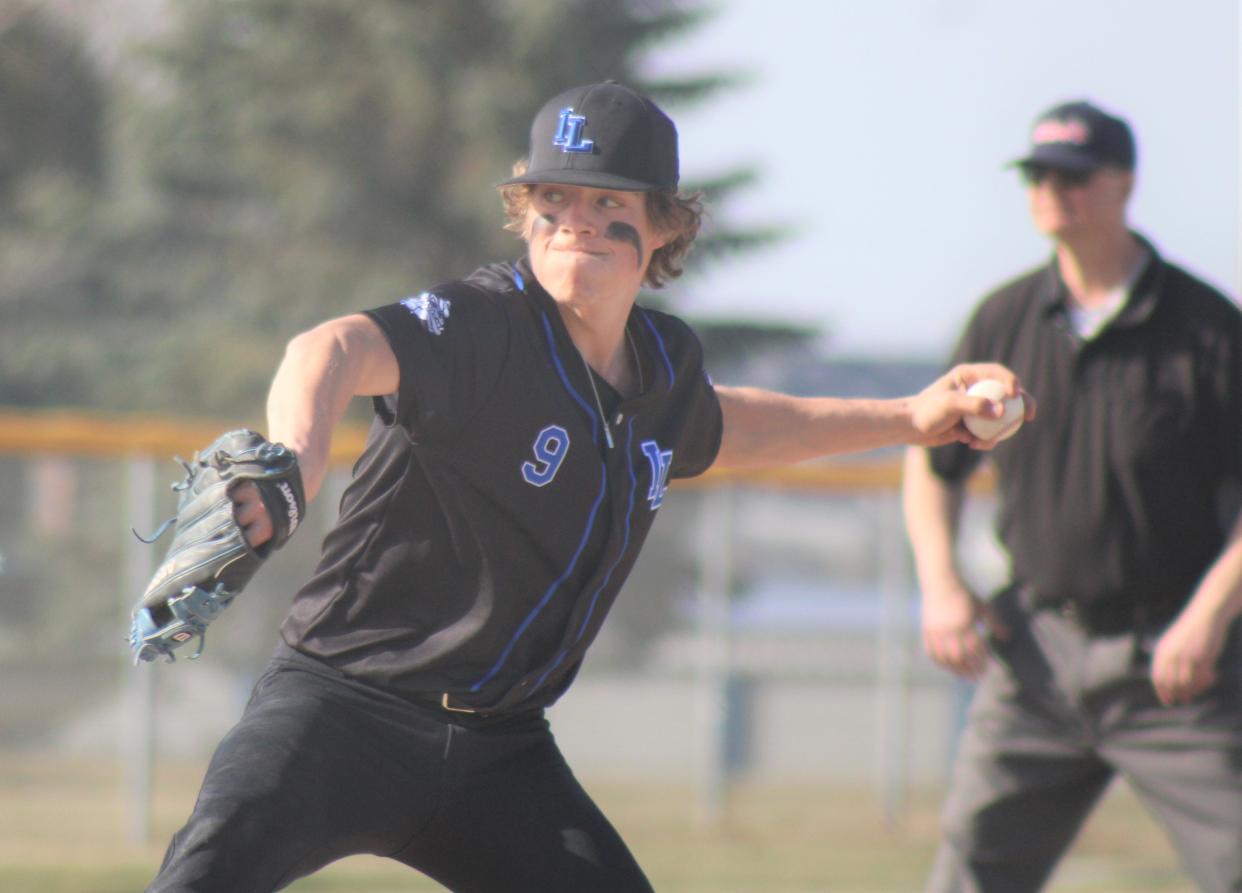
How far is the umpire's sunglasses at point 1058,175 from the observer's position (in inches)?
181

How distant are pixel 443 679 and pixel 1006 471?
2021 millimetres

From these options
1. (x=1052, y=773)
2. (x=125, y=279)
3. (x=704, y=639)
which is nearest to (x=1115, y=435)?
(x=1052, y=773)

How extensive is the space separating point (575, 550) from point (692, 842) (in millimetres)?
6079

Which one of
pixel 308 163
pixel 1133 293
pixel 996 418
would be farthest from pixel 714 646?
pixel 308 163

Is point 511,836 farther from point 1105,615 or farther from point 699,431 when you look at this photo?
point 1105,615

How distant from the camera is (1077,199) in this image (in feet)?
15.2

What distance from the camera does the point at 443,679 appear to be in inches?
130

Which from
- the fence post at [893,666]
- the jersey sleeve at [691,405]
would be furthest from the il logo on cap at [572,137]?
the fence post at [893,666]

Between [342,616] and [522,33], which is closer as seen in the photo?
[342,616]

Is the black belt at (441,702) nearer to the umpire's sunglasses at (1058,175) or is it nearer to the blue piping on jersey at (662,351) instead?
the blue piping on jersey at (662,351)

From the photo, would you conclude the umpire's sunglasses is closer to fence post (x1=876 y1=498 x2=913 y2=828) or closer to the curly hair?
the curly hair

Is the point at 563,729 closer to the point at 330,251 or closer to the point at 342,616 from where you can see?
the point at 342,616

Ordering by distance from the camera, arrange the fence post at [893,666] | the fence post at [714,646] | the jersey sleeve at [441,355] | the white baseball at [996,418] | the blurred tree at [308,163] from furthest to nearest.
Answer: the blurred tree at [308,163]
the fence post at [893,666]
the fence post at [714,646]
the white baseball at [996,418]
the jersey sleeve at [441,355]

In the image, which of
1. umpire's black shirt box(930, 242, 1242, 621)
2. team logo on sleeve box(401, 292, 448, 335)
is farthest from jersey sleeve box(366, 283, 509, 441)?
umpire's black shirt box(930, 242, 1242, 621)
